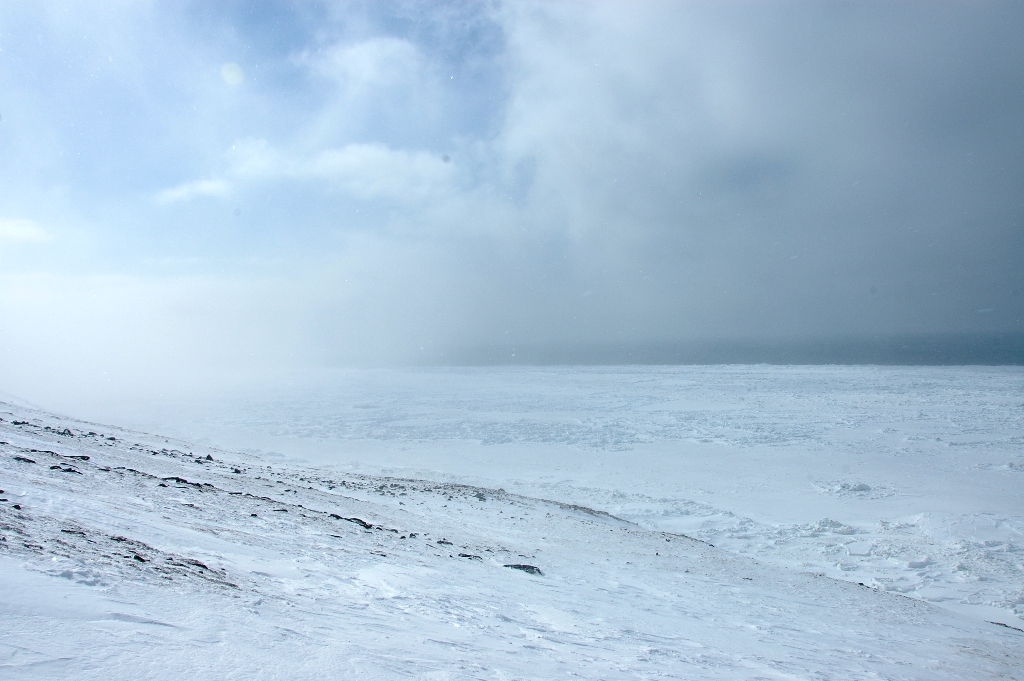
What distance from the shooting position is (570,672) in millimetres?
3965

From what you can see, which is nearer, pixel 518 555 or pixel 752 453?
pixel 518 555

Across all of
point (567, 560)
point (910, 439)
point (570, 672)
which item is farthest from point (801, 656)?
point (910, 439)

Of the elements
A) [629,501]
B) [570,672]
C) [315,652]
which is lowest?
[629,501]

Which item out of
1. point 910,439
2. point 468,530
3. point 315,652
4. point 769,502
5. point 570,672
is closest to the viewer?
point 315,652

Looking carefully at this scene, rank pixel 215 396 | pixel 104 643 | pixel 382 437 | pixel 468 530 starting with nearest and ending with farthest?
pixel 104 643
pixel 468 530
pixel 382 437
pixel 215 396

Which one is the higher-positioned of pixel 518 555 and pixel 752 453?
pixel 518 555

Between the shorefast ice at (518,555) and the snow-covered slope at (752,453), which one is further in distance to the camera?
the snow-covered slope at (752,453)

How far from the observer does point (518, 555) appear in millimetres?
8078

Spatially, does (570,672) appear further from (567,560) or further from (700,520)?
(700,520)

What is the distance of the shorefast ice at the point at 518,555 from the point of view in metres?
3.65

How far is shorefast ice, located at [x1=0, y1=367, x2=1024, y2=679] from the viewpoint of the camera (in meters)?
3.65

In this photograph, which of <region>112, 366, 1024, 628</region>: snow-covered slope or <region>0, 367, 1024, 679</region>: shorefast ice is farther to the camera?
<region>112, 366, 1024, 628</region>: snow-covered slope

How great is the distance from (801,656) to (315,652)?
13.8ft

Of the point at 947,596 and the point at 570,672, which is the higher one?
the point at 570,672
